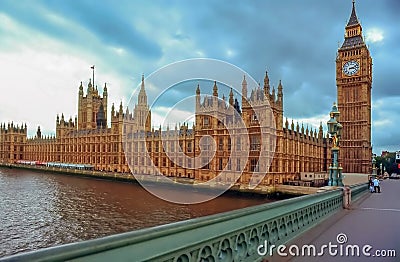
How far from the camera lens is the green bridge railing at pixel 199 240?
228 centimetres

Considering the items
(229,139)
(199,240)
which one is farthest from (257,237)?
(229,139)

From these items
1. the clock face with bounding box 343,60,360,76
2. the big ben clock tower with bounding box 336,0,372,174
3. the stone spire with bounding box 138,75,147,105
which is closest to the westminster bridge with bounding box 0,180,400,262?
the big ben clock tower with bounding box 336,0,372,174

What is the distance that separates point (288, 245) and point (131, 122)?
70261 mm

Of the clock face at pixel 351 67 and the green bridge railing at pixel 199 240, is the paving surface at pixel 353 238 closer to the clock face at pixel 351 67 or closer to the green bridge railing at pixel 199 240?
the green bridge railing at pixel 199 240

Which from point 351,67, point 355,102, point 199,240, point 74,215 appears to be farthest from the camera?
point 351,67

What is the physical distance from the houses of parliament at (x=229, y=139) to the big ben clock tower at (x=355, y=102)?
0.57ft

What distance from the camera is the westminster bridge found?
2473 millimetres

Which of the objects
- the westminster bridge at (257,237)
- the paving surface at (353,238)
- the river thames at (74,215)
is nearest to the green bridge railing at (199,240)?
the westminster bridge at (257,237)

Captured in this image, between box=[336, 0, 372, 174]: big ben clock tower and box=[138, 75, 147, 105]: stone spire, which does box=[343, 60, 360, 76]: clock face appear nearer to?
box=[336, 0, 372, 174]: big ben clock tower

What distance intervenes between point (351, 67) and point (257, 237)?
6927 centimetres

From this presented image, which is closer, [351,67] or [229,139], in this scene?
[229,139]

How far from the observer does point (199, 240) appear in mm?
3361

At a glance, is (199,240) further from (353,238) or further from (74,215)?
(74,215)

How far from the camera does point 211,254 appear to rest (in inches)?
141
